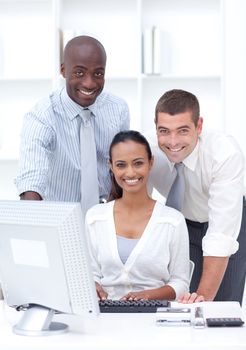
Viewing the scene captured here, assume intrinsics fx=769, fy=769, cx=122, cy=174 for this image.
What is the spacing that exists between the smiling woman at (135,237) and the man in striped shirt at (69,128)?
25 centimetres

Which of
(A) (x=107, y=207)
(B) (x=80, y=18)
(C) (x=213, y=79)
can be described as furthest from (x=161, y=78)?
(A) (x=107, y=207)

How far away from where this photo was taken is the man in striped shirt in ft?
9.53

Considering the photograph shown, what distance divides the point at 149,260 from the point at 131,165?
36cm

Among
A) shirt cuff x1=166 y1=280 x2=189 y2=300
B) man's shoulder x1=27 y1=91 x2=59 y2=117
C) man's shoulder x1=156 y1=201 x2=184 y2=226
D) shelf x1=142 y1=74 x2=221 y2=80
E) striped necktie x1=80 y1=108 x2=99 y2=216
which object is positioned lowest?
shirt cuff x1=166 y1=280 x2=189 y2=300

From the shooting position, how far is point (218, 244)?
271 centimetres

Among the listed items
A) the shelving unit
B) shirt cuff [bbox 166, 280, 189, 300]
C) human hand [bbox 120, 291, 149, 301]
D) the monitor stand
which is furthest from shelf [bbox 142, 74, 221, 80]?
the monitor stand

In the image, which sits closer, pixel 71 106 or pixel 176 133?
pixel 176 133

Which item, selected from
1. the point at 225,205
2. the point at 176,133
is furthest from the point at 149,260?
the point at 176,133

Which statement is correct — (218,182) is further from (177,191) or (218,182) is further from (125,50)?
(125,50)

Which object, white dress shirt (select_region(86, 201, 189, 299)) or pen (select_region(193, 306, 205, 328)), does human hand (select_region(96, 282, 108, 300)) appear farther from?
pen (select_region(193, 306, 205, 328))

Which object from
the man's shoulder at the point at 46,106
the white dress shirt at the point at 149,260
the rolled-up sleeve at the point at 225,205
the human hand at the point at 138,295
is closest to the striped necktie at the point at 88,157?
the man's shoulder at the point at 46,106

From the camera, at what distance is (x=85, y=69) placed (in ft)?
9.65

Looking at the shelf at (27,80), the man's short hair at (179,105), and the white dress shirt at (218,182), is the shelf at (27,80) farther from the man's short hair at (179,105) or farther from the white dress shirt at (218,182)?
the man's short hair at (179,105)

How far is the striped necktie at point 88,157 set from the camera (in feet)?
10.1
